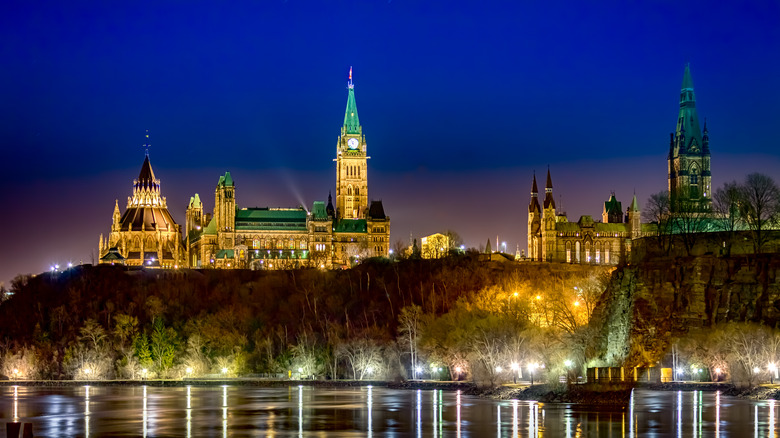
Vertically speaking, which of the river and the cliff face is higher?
the cliff face

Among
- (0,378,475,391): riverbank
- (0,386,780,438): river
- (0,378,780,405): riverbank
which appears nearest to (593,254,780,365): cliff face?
(0,378,780,405): riverbank

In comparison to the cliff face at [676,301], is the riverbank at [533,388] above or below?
below

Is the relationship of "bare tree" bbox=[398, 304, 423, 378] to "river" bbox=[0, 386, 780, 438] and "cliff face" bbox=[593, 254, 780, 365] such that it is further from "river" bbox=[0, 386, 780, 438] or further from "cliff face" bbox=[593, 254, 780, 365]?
"cliff face" bbox=[593, 254, 780, 365]

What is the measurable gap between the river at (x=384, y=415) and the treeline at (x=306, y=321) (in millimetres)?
11750

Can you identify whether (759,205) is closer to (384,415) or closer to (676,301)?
(676,301)

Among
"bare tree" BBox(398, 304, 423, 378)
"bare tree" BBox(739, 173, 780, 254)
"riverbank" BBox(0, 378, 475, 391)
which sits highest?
"bare tree" BBox(739, 173, 780, 254)

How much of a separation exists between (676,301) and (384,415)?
4892 centimetres

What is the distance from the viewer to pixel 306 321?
16162 centimetres

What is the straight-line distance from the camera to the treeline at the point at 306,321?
126m

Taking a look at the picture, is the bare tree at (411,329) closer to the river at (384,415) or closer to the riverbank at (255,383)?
the riverbank at (255,383)

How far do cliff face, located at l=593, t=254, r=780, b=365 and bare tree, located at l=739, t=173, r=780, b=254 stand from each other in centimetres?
993

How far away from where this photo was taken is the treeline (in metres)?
126

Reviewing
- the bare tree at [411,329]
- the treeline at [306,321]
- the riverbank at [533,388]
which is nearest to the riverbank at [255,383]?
the riverbank at [533,388]

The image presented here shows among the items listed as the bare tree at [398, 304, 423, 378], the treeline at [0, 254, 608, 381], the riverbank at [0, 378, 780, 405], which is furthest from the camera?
the bare tree at [398, 304, 423, 378]
